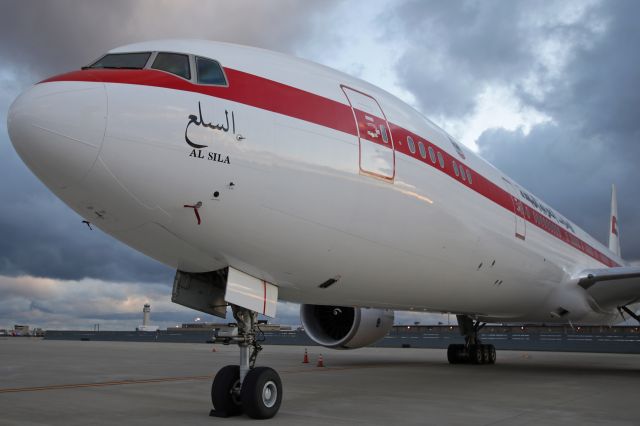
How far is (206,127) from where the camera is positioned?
4996 millimetres

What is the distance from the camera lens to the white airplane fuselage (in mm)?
4691

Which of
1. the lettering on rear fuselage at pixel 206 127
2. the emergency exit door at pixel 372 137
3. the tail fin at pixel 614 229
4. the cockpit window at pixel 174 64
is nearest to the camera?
the lettering on rear fuselage at pixel 206 127

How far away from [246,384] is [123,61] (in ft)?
10.6

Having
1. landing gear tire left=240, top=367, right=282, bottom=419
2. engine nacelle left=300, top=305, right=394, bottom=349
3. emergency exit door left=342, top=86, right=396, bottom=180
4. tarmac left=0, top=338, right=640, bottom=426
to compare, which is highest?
emergency exit door left=342, top=86, right=396, bottom=180

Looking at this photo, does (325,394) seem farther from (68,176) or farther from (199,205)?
(68,176)

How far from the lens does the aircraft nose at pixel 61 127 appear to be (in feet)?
14.8

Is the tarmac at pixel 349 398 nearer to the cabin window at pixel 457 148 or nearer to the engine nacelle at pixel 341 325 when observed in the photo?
the engine nacelle at pixel 341 325

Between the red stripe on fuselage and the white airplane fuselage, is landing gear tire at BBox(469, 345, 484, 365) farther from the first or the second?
the red stripe on fuselage

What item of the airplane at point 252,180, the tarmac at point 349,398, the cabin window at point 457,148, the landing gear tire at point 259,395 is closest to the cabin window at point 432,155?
the airplane at point 252,180

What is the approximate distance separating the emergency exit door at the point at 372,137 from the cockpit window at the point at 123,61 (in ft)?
7.36

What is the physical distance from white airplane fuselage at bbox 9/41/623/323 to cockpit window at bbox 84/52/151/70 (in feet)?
0.51

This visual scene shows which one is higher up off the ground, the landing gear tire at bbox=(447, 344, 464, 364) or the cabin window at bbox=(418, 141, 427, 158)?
the cabin window at bbox=(418, 141, 427, 158)

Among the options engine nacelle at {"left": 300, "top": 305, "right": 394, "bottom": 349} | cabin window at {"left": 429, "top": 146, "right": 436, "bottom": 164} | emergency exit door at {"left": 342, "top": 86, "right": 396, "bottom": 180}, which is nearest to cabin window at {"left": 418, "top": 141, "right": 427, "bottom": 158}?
cabin window at {"left": 429, "top": 146, "right": 436, "bottom": 164}

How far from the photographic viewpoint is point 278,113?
219 inches
